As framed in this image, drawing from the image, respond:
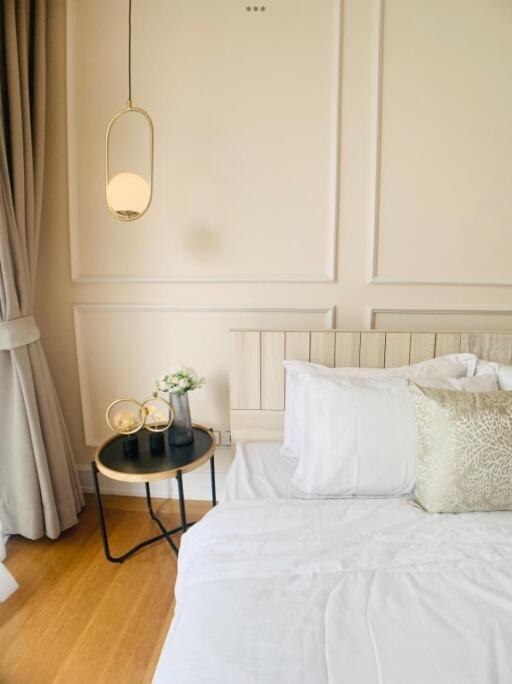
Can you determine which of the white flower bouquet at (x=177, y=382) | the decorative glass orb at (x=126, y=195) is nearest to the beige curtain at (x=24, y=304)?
the decorative glass orb at (x=126, y=195)

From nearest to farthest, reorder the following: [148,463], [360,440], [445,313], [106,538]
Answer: [360,440] → [148,463] → [106,538] → [445,313]

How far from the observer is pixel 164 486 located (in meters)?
2.19

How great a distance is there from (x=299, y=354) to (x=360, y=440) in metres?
0.58

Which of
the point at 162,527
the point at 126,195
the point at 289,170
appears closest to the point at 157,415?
the point at 162,527

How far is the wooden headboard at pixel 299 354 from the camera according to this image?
1.75 m

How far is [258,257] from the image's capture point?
189 cm

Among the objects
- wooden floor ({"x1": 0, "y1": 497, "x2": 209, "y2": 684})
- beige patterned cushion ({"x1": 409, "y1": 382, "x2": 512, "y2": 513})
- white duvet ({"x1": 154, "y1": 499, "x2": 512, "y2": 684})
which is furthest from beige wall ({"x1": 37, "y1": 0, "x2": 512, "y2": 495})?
white duvet ({"x1": 154, "y1": 499, "x2": 512, "y2": 684})

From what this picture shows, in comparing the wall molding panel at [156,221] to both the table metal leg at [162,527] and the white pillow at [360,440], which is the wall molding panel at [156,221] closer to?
the white pillow at [360,440]

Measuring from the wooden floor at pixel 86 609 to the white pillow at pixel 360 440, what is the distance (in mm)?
762

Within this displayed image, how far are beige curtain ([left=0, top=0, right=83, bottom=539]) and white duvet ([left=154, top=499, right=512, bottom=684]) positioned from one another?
1055 mm

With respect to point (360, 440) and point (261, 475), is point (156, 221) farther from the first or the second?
point (360, 440)

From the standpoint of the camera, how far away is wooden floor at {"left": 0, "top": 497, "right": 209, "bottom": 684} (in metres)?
1.30

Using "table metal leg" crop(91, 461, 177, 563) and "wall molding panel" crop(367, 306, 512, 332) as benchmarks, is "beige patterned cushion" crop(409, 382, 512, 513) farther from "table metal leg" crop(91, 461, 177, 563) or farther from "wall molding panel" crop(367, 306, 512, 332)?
"table metal leg" crop(91, 461, 177, 563)

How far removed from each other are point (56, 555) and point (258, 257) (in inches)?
63.7
